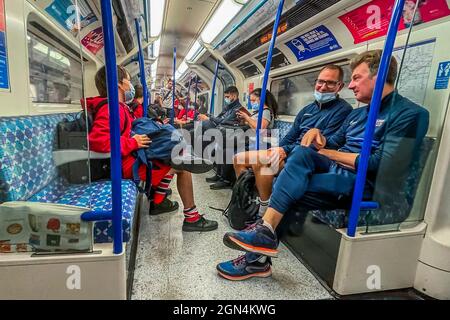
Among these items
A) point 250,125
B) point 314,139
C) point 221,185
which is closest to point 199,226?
point 314,139

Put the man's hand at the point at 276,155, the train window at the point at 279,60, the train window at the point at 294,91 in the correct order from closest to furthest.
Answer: the man's hand at the point at 276,155
the train window at the point at 294,91
the train window at the point at 279,60

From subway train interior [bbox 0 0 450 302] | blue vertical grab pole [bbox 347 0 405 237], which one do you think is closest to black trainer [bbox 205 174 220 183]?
subway train interior [bbox 0 0 450 302]

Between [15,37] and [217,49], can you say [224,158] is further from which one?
[217,49]

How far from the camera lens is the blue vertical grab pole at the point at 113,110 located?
A: 115cm

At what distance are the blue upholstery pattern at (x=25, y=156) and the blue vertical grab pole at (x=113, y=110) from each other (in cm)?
56

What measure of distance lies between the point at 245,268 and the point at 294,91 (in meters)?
3.55

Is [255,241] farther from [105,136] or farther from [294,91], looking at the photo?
[294,91]

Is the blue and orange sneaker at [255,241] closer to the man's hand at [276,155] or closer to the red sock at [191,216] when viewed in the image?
the man's hand at [276,155]

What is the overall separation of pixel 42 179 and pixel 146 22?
169 inches

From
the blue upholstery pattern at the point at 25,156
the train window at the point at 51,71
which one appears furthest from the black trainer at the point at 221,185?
the blue upholstery pattern at the point at 25,156

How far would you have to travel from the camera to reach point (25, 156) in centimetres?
152

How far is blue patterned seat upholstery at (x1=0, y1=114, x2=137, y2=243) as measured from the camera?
1364mm

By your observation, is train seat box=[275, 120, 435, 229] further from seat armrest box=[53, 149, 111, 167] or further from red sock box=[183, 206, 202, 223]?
seat armrest box=[53, 149, 111, 167]

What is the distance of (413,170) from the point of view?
171cm
